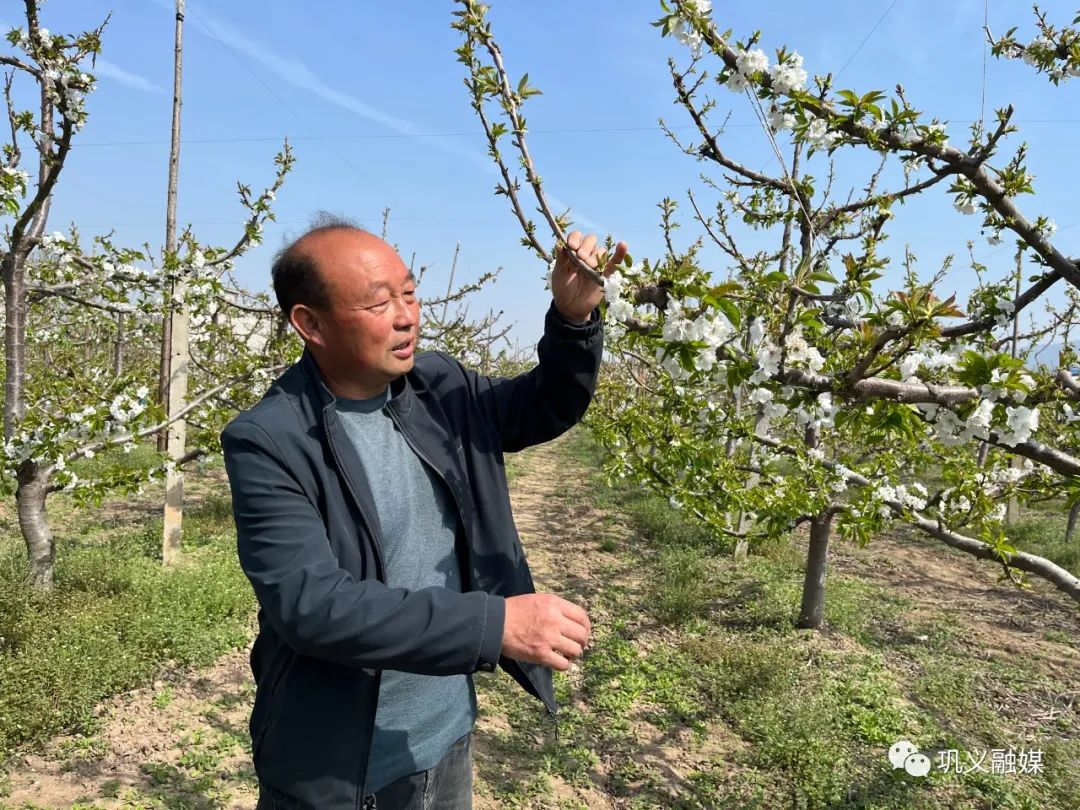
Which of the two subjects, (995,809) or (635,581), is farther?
(635,581)

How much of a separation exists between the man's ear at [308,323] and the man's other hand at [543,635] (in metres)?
0.79

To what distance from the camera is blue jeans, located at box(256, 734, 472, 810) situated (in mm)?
1496

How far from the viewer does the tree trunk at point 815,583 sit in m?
5.57

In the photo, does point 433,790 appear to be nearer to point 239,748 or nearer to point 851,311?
point 851,311

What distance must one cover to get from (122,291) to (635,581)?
5.56m

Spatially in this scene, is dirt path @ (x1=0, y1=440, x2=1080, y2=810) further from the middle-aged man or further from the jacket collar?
the jacket collar

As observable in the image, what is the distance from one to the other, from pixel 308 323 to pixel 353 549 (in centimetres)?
52

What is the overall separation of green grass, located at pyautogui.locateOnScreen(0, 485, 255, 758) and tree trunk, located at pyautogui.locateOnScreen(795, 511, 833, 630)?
4731 millimetres

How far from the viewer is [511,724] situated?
4.23 m

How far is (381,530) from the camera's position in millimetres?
1396

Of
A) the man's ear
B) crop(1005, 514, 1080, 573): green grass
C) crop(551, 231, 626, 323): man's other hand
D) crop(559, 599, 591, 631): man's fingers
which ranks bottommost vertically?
crop(1005, 514, 1080, 573): green grass

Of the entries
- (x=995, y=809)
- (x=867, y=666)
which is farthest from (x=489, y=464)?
(x=867, y=666)

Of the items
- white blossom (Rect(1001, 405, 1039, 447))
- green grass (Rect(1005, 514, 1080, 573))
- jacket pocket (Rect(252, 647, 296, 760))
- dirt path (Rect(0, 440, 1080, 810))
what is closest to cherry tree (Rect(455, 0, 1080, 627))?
white blossom (Rect(1001, 405, 1039, 447))

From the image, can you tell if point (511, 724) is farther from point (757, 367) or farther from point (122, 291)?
point (122, 291)
